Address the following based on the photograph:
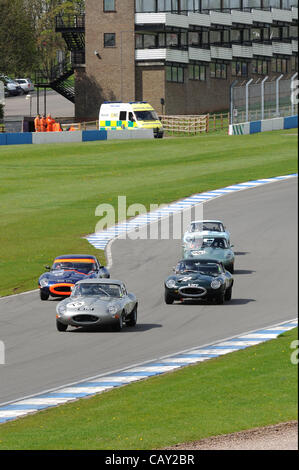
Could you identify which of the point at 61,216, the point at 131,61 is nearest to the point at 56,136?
the point at 131,61

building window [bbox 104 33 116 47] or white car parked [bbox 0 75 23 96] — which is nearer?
building window [bbox 104 33 116 47]

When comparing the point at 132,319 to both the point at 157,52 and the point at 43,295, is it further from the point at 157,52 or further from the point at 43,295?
the point at 157,52

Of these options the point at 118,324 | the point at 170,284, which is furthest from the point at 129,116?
the point at 118,324

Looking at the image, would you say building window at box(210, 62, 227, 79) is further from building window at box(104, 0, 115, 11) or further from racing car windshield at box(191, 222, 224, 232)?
racing car windshield at box(191, 222, 224, 232)

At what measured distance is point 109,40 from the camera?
90.5 metres

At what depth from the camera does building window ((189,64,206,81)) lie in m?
93.9

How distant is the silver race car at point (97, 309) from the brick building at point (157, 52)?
65.5 metres

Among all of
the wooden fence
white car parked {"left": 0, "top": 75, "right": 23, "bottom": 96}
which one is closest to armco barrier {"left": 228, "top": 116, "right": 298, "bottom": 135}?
the wooden fence

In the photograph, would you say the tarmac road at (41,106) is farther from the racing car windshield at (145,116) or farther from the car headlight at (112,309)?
the car headlight at (112,309)

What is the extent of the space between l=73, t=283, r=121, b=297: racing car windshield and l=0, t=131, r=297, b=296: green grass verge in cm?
706

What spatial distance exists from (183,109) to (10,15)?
20.7 metres

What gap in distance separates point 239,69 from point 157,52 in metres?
16.5
